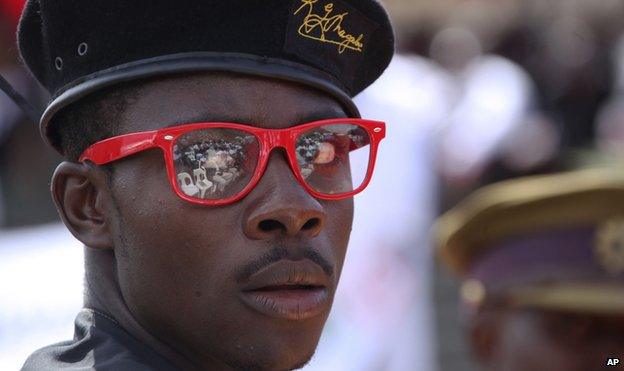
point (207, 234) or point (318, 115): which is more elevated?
point (318, 115)

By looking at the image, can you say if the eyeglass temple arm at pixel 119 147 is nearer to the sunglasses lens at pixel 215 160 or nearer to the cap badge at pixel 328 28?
the sunglasses lens at pixel 215 160

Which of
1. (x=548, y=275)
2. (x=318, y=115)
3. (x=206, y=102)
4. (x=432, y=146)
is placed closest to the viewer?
(x=206, y=102)

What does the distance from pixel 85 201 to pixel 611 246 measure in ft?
7.88

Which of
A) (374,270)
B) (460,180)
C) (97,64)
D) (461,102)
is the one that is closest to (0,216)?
(374,270)

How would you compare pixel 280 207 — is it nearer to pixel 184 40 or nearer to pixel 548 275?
pixel 184 40

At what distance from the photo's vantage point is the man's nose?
243 centimetres

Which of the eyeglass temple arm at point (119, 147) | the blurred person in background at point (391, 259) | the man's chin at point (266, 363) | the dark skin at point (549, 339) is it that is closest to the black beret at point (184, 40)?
the eyeglass temple arm at point (119, 147)

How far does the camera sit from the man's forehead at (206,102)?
2488mm

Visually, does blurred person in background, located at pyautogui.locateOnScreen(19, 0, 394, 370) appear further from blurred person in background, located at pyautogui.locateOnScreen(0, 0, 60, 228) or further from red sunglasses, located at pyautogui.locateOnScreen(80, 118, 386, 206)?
blurred person in background, located at pyautogui.locateOnScreen(0, 0, 60, 228)

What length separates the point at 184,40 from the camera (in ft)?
8.22

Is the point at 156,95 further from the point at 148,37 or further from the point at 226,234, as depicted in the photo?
the point at 226,234

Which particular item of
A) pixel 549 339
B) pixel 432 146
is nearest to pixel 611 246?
pixel 549 339

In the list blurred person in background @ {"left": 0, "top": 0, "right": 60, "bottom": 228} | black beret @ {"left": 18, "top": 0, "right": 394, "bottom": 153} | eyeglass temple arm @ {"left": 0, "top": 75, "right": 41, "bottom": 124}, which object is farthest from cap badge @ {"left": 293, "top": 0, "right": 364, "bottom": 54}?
blurred person in background @ {"left": 0, "top": 0, "right": 60, "bottom": 228}

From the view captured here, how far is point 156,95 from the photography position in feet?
8.20
